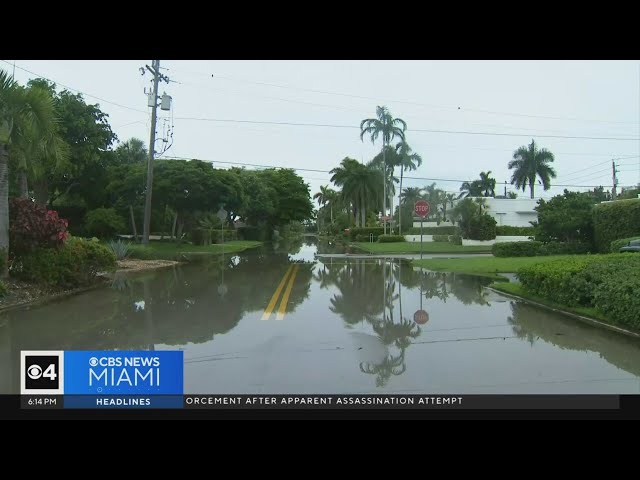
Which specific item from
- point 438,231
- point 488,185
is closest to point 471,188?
point 488,185

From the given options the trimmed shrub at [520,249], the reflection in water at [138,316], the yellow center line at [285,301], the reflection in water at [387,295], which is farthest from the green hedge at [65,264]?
the trimmed shrub at [520,249]

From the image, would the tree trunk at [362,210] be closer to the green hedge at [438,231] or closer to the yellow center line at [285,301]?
the green hedge at [438,231]

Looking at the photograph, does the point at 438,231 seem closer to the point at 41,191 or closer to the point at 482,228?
the point at 482,228

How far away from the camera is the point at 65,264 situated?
13805mm

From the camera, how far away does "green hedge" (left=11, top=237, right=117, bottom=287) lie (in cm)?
1314

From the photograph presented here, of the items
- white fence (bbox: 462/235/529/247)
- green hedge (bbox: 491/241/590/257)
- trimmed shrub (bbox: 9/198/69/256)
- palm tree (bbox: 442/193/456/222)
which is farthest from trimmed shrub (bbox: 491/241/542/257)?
palm tree (bbox: 442/193/456/222)

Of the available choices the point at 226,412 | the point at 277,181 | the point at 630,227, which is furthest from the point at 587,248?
the point at 277,181

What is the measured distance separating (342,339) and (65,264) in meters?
9.09

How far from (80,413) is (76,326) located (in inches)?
224

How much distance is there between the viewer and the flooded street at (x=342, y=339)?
5.84 metres

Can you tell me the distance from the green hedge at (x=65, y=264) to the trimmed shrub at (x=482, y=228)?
2866 centimetres

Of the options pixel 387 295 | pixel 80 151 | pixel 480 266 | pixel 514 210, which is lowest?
pixel 387 295

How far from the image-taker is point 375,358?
6914 millimetres

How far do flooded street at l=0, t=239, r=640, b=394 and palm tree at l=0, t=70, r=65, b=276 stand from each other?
2747 mm
